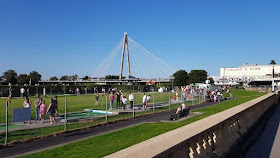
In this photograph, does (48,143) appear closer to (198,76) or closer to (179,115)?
(179,115)

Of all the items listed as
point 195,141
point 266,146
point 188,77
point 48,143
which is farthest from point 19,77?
point 195,141

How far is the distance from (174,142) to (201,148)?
1343 mm

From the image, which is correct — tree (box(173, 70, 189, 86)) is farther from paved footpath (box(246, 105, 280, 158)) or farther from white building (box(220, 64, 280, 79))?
paved footpath (box(246, 105, 280, 158))

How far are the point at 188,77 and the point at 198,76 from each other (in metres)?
5.08

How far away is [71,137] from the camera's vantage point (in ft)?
44.5

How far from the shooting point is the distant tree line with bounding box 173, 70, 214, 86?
429ft

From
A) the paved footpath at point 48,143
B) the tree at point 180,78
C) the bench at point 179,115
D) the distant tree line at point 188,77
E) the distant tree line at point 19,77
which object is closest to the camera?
the paved footpath at point 48,143

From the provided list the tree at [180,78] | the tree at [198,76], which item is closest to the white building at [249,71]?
the tree at [198,76]

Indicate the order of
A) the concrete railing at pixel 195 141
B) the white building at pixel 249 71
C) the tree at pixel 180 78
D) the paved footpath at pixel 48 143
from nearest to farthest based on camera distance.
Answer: the concrete railing at pixel 195 141 < the paved footpath at pixel 48 143 < the tree at pixel 180 78 < the white building at pixel 249 71

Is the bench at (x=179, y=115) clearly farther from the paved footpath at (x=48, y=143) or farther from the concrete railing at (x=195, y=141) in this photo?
the concrete railing at (x=195, y=141)

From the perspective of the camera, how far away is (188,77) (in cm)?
13888

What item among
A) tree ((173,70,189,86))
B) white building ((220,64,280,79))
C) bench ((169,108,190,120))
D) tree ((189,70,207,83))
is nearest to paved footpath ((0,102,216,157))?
bench ((169,108,190,120))

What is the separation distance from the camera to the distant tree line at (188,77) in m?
131

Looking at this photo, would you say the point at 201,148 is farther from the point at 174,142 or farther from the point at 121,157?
the point at 121,157
